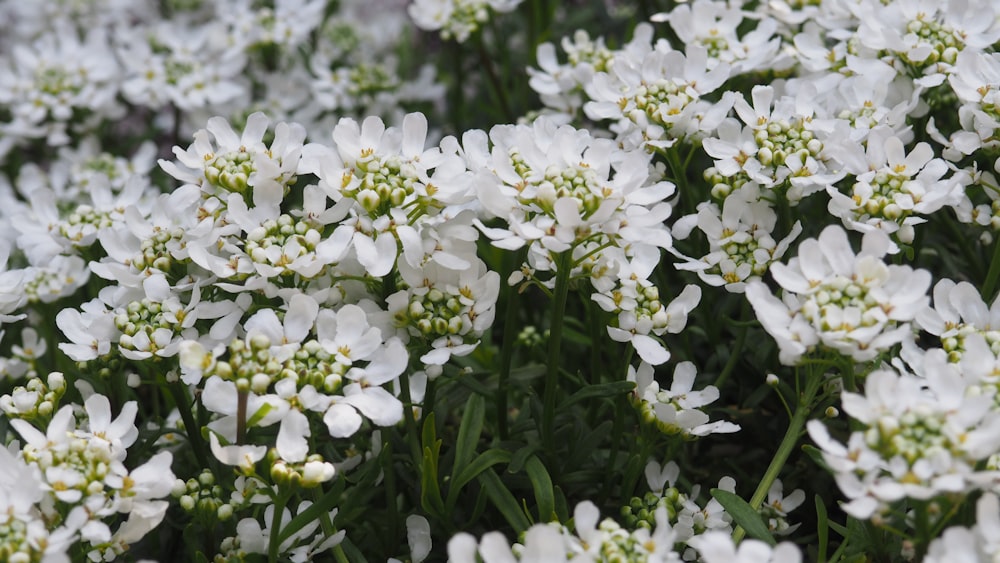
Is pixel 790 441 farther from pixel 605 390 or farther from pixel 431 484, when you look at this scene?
pixel 431 484

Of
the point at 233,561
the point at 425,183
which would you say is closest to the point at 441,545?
the point at 233,561

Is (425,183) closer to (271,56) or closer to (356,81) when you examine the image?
(356,81)

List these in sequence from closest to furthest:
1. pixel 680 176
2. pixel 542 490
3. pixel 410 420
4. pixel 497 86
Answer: pixel 542 490, pixel 410 420, pixel 680 176, pixel 497 86

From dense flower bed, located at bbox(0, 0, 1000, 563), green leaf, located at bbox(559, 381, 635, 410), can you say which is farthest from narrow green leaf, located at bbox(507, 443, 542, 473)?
green leaf, located at bbox(559, 381, 635, 410)

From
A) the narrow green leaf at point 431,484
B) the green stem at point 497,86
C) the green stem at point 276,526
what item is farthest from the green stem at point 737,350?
the green stem at point 497,86

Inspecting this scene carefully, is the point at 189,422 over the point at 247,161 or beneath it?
beneath

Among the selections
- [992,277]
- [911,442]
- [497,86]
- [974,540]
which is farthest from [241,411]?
[497,86]

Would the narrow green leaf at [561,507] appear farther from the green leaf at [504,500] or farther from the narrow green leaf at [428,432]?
the narrow green leaf at [428,432]
